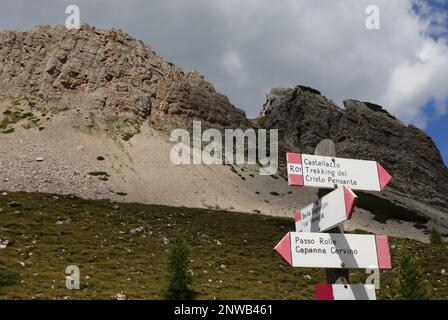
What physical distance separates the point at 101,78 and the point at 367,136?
85.0 metres

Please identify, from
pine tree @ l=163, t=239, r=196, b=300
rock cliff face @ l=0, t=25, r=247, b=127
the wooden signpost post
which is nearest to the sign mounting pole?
the wooden signpost post

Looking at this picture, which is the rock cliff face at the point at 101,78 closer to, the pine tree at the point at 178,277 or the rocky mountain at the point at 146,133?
the rocky mountain at the point at 146,133

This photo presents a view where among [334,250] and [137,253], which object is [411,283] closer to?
[334,250]

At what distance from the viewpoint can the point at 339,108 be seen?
6353 inches

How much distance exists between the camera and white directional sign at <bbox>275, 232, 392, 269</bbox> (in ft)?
30.6

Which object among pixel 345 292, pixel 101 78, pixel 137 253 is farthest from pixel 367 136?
pixel 345 292

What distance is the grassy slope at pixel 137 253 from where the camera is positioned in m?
31.2

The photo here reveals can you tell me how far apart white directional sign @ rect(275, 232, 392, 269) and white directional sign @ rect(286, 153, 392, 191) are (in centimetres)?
122

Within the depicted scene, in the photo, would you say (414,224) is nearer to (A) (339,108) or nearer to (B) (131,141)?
(B) (131,141)

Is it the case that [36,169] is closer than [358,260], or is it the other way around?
[358,260]

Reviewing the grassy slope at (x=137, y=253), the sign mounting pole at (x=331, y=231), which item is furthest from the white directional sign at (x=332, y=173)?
the grassy slope at (x=137, y=253)

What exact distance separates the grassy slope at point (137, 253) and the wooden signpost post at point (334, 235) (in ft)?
70.1

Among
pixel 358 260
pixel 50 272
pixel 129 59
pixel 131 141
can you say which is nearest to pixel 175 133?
pixel 131 141

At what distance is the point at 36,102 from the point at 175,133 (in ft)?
105
